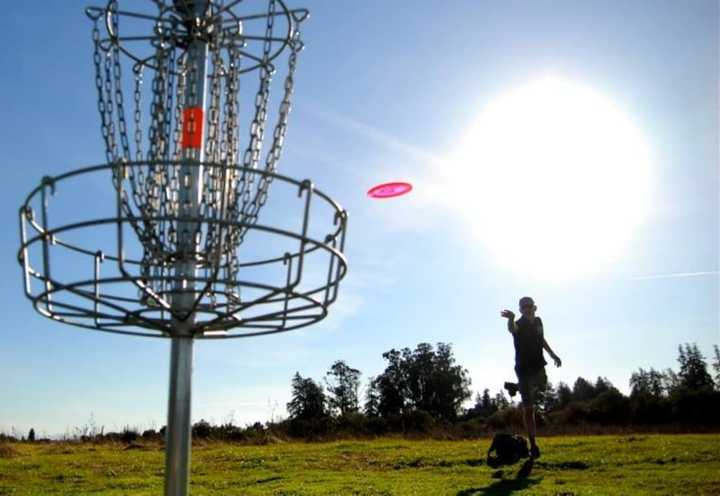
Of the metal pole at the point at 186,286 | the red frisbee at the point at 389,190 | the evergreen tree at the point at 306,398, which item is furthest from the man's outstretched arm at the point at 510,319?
the evergreen tree at the point at 306,398

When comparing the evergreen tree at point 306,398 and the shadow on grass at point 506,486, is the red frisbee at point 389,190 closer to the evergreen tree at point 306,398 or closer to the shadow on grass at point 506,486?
the shadow on grass at point 506,486

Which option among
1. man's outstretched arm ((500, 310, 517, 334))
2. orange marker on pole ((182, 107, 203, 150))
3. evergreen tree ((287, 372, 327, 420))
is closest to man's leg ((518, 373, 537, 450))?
man's outstretched arm ((500, 310, 517, 334))

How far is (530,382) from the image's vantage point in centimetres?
941

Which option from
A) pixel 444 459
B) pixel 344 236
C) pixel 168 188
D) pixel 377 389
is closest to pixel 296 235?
pixel 344 236

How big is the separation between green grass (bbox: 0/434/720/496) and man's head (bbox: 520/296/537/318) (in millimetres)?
2228

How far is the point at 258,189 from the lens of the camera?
9.68ft

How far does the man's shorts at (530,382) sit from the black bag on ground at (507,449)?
1.11 meters

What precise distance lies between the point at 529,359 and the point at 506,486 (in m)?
1.84

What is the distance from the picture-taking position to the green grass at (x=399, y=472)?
859 cm

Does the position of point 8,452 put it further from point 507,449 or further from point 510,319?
point 510,319

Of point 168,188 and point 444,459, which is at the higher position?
point 168,188

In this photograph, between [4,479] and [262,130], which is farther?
[4,479]

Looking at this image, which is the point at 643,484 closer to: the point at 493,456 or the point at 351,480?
the point at 493,456

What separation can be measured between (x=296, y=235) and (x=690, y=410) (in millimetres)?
49194
